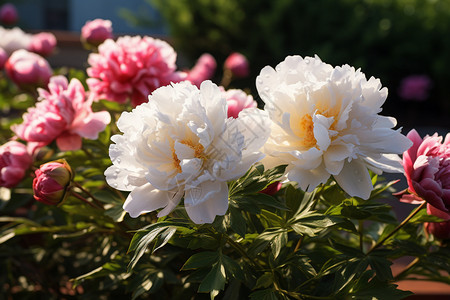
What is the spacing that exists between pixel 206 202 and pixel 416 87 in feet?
16.0

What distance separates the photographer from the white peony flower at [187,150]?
1.81 ft

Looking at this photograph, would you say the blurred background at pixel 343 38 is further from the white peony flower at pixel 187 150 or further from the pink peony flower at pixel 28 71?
the white peony flower at pixel 187 150

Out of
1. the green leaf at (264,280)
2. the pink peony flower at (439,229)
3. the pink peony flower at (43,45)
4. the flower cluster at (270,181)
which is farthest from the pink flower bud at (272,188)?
the pink peony flower at (43,45)

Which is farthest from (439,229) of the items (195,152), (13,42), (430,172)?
(13,42)

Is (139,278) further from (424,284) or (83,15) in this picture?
(83,15)

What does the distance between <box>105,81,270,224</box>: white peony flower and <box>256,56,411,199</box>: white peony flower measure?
0.03m

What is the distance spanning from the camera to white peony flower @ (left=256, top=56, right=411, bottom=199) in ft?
1.87

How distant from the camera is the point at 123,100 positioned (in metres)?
0.97

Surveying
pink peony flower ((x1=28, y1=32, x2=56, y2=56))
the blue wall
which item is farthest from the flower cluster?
the blue wall

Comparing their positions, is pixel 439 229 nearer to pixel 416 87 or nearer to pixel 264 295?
pixel 264 295

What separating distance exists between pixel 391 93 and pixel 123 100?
5.20 meters

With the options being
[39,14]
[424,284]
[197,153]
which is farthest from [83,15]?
[197,153]

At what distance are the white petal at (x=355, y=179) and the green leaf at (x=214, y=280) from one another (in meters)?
0.16

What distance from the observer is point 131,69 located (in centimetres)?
96
